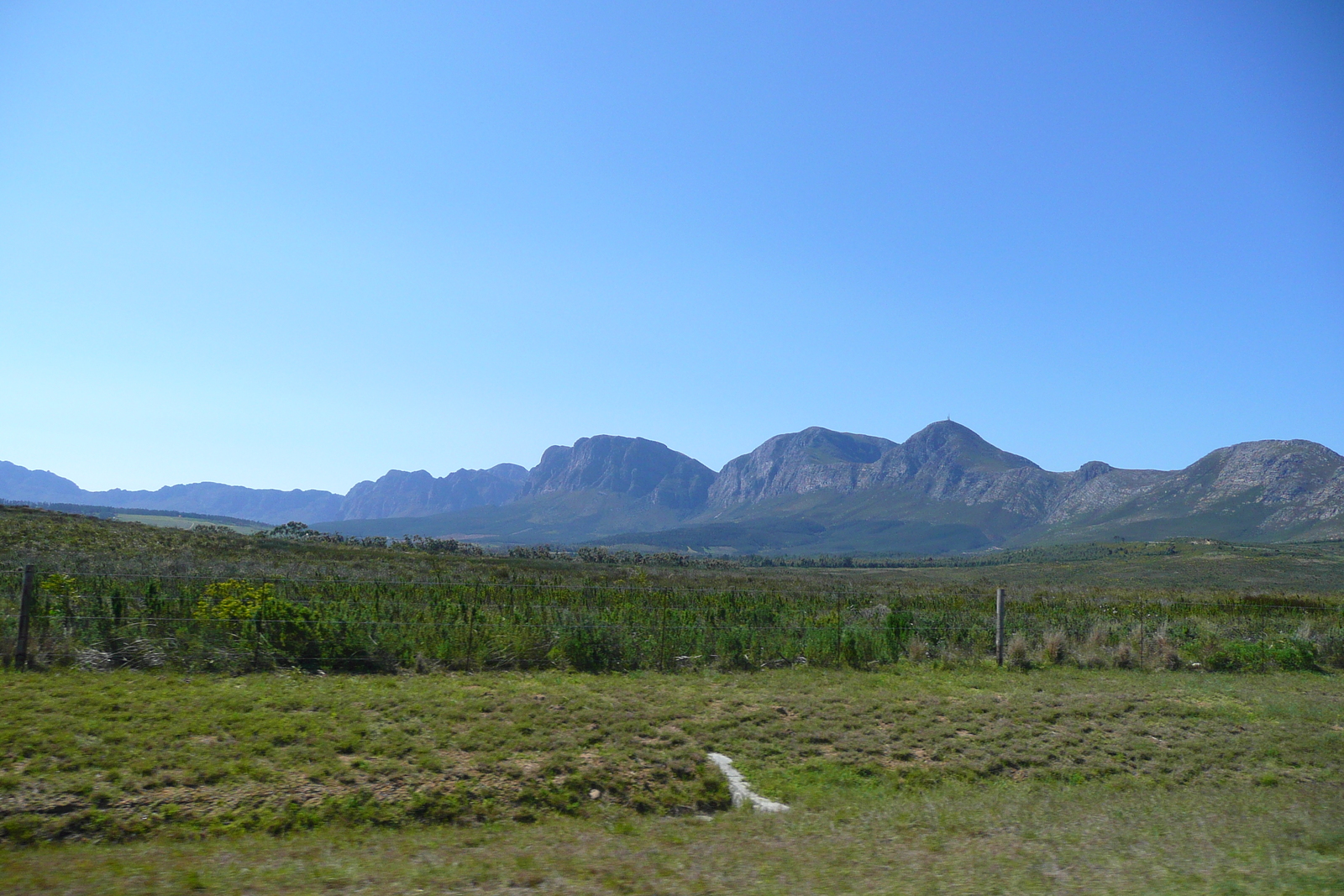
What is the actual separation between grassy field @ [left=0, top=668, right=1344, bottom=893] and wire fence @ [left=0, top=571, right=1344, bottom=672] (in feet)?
3.51

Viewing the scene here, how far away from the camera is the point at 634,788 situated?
26.3 feet

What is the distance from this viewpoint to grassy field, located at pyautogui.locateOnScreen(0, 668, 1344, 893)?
17.9 feet

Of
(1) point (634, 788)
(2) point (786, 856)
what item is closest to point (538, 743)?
(1) point (634, 788)

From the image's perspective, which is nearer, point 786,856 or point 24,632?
point 786,856

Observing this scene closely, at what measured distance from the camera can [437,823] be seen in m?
6.96

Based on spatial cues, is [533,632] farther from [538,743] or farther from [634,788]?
[634,788]

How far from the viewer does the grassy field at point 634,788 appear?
5.46 meters

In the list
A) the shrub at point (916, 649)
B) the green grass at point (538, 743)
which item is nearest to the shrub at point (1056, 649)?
the shrub at point (916, 649)

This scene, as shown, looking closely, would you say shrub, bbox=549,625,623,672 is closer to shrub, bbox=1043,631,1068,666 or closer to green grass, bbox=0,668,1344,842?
green grass, bbox=0,668,1344,842

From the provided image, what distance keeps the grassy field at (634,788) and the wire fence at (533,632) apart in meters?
1.07

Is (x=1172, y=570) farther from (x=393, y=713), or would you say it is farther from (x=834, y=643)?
(x=393, y=713)

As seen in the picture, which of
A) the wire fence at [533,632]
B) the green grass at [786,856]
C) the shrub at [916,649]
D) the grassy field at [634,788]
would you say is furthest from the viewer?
the shrub at [916,649]

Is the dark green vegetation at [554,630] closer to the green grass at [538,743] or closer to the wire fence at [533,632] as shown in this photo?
the wire fence at [533,632]

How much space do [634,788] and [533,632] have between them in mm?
6905
